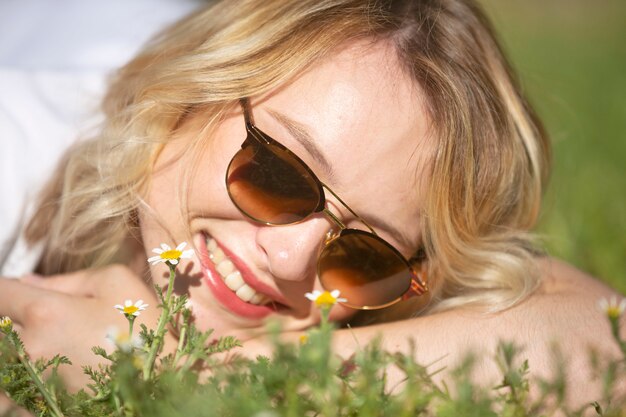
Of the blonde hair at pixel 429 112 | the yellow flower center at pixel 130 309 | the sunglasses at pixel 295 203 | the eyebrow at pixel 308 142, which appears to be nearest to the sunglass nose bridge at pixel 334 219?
the sunglasses at pixel 295 203

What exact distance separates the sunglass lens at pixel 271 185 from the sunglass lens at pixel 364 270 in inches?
6.6

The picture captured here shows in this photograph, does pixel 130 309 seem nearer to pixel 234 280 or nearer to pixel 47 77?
pixel 234 280

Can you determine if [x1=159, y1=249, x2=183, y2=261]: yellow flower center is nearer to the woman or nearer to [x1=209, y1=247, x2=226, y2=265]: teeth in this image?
the woman

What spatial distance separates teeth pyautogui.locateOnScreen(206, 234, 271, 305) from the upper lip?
A: 2cm

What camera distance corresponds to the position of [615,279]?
3.29 meters

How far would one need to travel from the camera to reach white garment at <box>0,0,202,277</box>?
2.89m

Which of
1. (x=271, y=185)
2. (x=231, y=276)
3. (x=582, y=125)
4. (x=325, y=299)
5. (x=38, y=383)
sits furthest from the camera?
(x=582, y=125)

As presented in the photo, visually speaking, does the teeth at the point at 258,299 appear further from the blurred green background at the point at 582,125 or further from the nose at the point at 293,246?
the blurred green background at the point at 582,125

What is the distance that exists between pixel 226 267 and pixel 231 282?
5cm

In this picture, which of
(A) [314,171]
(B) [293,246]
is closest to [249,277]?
(B) [293,246]

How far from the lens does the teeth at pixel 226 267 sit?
2.29 m

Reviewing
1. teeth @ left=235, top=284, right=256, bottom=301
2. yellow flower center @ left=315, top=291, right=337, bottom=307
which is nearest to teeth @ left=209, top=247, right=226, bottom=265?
teeth @ left=235, top=284, right=256, bottom=301

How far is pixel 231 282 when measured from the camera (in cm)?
229

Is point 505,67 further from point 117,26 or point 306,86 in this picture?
point 117,26
